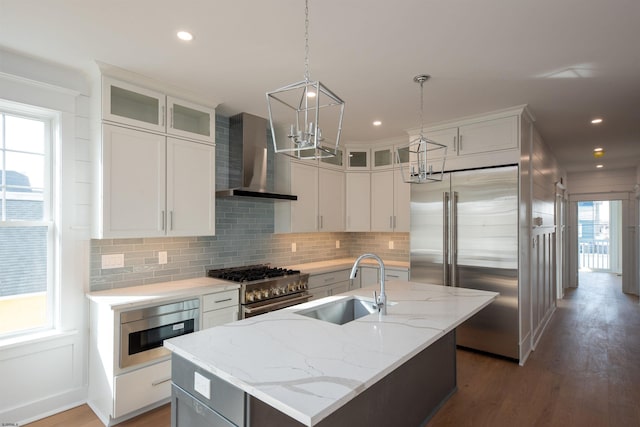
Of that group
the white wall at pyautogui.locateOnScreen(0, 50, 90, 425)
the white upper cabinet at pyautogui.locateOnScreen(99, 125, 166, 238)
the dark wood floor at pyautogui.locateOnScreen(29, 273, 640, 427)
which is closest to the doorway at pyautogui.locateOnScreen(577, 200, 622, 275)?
the dark wood floor at pyautogui.locateOnScreen(29, 273, 640, 427)

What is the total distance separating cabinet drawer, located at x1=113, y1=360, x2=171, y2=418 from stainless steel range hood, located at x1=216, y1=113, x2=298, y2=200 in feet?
5.80

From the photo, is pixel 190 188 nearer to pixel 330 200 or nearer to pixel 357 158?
pixel 330 200

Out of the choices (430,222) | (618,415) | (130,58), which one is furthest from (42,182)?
(618,415)

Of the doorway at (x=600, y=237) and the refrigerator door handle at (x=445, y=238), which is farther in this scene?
the doorway at (x=600, y=237)

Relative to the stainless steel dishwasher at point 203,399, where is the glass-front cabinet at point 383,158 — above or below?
above

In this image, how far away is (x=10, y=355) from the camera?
2.39 m

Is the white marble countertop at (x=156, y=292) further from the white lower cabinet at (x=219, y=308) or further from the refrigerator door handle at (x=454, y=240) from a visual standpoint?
the refrigerator door handle at (x=454, y=240)

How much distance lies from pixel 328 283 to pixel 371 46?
2843 mm

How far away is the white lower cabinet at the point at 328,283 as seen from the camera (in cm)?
407

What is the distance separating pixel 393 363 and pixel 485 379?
7.65 ft

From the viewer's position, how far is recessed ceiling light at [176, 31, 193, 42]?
6.77 ft

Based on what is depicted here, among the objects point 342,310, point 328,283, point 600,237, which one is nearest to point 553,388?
point 342,310

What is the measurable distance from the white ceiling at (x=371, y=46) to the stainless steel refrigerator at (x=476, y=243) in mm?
855

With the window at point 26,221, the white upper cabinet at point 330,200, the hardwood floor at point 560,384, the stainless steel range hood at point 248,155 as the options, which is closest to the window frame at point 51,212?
the window at point 26,221
